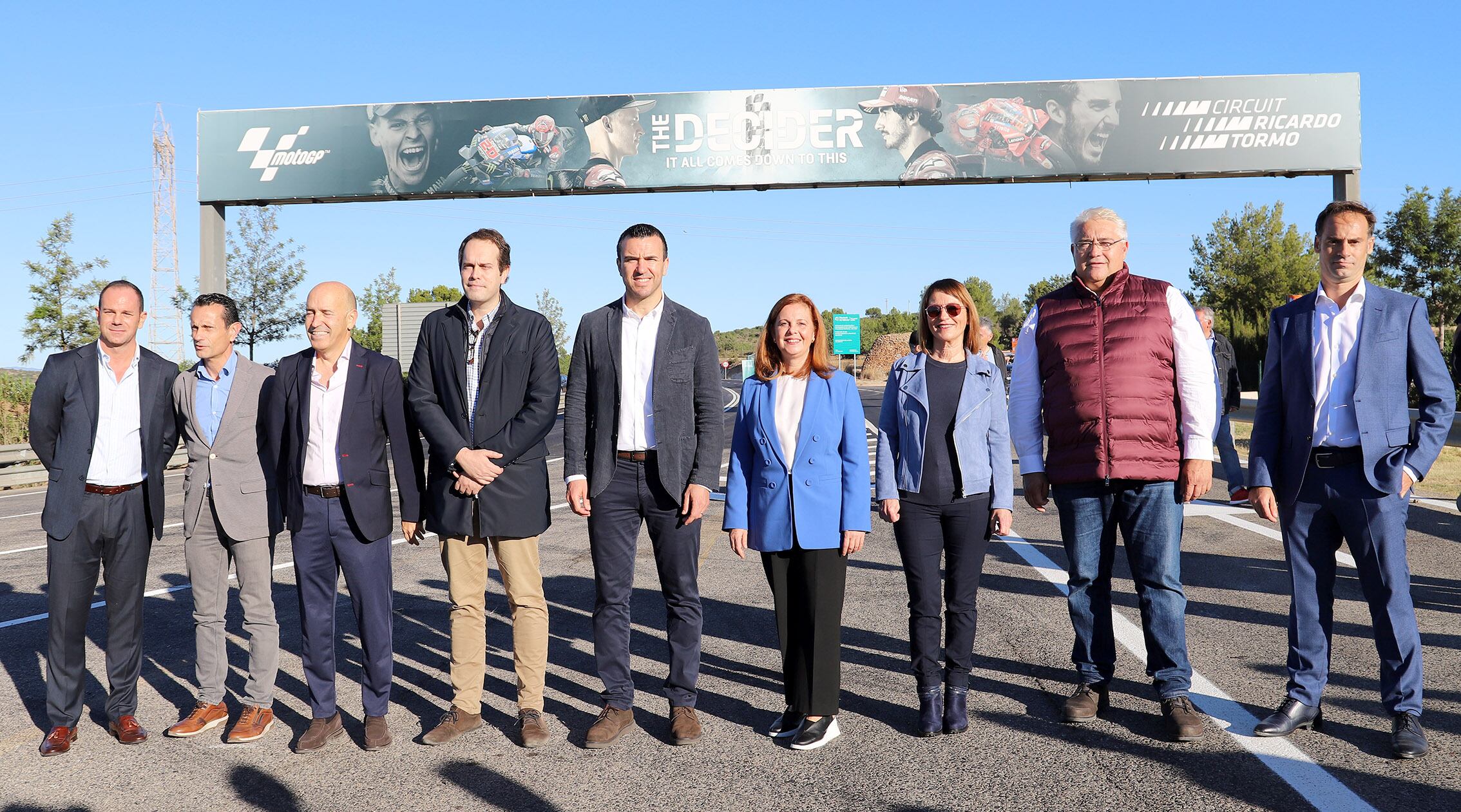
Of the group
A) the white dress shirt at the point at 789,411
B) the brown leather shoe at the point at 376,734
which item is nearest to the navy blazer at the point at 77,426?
the brown leather shoe at the point at 376,734

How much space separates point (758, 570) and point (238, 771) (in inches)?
186

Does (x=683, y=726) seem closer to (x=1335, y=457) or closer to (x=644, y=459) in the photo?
(x=644, y=459)

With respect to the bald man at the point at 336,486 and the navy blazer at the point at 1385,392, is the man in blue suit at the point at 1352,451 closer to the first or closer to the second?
the navy blazer at the point at 1385,392

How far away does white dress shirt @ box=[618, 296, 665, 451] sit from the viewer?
450cm

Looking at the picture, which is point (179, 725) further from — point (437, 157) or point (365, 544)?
point (437, 157)

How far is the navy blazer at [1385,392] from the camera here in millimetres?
4102

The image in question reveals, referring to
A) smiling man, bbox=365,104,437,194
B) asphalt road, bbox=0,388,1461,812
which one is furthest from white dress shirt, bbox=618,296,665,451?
smiling man, bbox=365,104,437,194

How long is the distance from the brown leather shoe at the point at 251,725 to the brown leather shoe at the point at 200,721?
92mm

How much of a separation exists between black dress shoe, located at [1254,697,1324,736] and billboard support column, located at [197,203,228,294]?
22.2 m

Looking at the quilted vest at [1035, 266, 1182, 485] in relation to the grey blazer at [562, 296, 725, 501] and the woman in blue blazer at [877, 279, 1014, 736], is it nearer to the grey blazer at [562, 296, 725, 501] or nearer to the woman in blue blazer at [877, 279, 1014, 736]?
the woman in blue blazer at [877, 279, 1014, 736]

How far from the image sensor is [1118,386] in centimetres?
438

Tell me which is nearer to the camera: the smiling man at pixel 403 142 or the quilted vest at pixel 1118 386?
the quilted vest at pixel 1118 386

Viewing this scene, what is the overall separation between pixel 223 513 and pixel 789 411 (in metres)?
2.53

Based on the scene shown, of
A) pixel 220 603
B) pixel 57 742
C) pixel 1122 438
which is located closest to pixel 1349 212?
pixel 1122 438
